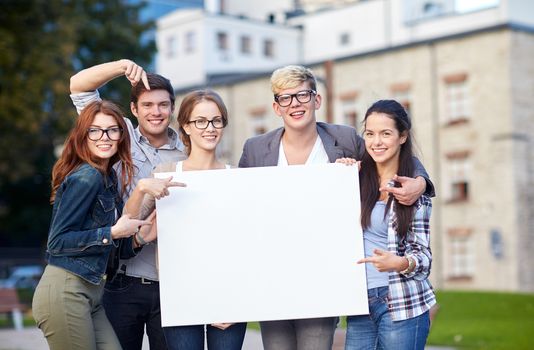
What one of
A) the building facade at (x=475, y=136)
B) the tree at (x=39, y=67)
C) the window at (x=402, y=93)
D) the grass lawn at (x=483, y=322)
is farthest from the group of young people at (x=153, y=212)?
the window at (x=402, y=93)

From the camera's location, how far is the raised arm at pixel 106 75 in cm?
563

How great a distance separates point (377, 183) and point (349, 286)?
581mm

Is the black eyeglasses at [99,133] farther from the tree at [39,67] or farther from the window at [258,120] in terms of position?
the window at [258,120]

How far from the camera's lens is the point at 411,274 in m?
5.24

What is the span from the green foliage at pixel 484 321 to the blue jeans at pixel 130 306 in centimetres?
935

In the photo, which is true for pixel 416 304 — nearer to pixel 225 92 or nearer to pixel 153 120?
pixel 153 120

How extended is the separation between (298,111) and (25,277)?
1257 inches

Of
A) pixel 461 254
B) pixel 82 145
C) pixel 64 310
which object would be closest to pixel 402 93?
pixel 461 254

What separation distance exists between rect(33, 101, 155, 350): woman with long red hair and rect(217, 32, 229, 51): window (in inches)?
2165

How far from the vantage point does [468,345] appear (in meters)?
15.1

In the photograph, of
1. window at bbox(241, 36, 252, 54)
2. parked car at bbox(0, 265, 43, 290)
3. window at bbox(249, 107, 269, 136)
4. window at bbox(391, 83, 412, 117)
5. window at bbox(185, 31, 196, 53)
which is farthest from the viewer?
window at bbox(241, 36, 252, 54)

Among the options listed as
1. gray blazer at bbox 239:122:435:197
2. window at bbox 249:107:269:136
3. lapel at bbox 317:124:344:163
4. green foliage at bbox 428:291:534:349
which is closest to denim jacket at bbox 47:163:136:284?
gray blazer at bbox 239:122:435:197

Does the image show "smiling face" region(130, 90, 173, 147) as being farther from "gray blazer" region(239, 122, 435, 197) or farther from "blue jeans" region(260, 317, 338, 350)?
"blue jeans" region(260, 317, 338, 350)

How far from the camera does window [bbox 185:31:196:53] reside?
195 feet
